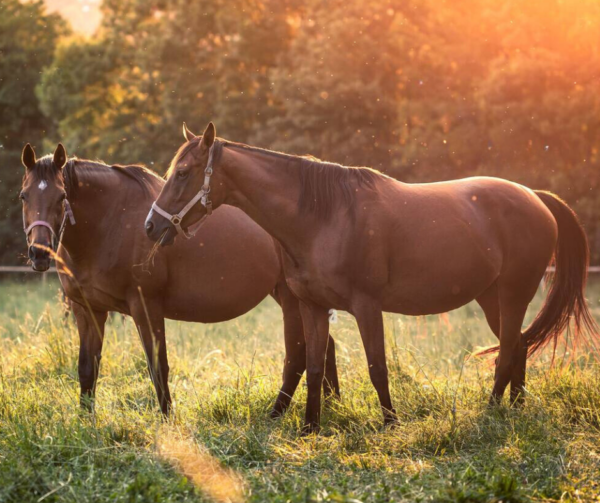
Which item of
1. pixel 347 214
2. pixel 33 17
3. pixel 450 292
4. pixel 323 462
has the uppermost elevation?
pixel 33 17

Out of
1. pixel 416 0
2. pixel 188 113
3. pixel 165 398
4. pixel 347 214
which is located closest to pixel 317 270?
pixel 347 214

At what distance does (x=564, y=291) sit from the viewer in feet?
22.7

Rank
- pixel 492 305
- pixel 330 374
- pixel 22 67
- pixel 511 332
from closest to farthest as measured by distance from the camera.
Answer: pixel 511 332
pixel 330 374
pixel 492 305
pixel 22 67

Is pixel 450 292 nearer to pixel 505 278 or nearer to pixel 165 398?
pixel 505 278

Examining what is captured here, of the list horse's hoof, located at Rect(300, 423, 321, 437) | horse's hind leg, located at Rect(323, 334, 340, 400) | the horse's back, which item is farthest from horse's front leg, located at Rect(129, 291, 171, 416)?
the horse's back

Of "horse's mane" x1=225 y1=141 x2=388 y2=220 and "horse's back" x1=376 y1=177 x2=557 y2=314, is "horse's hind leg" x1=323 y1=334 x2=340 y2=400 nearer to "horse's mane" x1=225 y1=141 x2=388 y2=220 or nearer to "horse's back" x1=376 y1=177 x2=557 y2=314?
"horse's back" x1=376 y1=177 x2=557 y2=314

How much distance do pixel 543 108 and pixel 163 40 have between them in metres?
13.4

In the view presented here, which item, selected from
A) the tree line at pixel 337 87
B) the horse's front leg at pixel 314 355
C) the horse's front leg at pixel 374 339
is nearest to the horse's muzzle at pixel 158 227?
the horse's front leg at pixel 314 355

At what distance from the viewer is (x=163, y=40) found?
25734 mm

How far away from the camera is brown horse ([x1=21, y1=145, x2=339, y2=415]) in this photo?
5723 millimetres

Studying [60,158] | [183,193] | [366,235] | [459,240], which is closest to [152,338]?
[183,193]

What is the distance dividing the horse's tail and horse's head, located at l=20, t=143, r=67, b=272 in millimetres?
3938

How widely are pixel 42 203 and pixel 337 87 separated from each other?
17018 millimetres

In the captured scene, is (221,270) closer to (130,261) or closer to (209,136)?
(130,261)
